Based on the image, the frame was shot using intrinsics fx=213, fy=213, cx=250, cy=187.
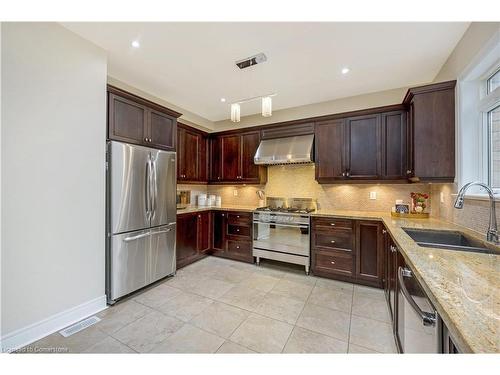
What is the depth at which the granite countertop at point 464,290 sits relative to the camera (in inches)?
23.6

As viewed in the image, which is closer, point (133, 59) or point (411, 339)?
point (411, 339)

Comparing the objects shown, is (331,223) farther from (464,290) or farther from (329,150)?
(464,290)

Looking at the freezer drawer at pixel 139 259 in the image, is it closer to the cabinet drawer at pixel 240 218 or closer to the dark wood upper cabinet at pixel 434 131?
the cabinet drawer at pixel 240 218

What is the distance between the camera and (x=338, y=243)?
2.97 metres

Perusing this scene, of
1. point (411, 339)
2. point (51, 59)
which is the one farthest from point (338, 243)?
point (51, 59)

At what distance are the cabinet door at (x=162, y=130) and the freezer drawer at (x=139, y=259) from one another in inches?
44.5

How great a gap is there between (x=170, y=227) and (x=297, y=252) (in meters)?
1.91

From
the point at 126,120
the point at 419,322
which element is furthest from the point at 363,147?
the point at 126,120

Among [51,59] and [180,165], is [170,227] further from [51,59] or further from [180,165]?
[51,59]

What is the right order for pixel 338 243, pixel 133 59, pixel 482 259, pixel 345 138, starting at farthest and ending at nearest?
pixel 345 138 < pixel 338 243 < pixel 133 59 < pixel 482 259

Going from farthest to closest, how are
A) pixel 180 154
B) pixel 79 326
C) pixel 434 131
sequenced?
pixel 180 154
pixel 434 131
pixel 79 326

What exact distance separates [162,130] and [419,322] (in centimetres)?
312

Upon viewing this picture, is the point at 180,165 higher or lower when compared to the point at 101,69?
lower

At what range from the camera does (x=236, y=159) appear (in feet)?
13.4
